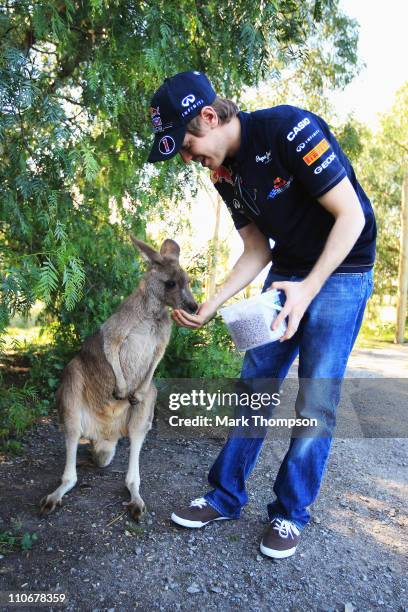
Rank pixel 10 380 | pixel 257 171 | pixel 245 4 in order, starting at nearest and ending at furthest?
pixel 257 171, pixel 245 4, pixel 10 380

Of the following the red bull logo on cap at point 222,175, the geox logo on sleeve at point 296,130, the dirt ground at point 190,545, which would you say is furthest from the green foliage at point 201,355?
the geox logo on sleeve at point 296,130

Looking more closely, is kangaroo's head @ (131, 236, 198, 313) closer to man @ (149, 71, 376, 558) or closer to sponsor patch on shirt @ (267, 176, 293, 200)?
man @ (149, 71, 376, 558)

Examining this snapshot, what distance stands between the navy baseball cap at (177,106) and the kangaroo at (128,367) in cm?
73

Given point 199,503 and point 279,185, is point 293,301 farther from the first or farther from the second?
point 199,503

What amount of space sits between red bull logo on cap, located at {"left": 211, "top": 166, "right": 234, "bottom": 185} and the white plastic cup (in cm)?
54

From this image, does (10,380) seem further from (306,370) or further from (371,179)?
(371,179)

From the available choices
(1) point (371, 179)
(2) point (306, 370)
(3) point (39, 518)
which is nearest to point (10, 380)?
(3) point (39, 518)

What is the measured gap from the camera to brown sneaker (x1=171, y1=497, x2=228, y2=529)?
91.7 inches

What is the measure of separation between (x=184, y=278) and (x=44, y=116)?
923mm

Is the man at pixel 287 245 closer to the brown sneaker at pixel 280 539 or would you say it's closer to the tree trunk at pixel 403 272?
the brown sneaker at pixel 280 539

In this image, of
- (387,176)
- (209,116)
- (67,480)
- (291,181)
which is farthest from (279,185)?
(387,176)

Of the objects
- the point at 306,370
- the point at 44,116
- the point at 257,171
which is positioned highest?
the point at 44,116

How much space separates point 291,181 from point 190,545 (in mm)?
1473

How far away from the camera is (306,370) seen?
2.12 metres
